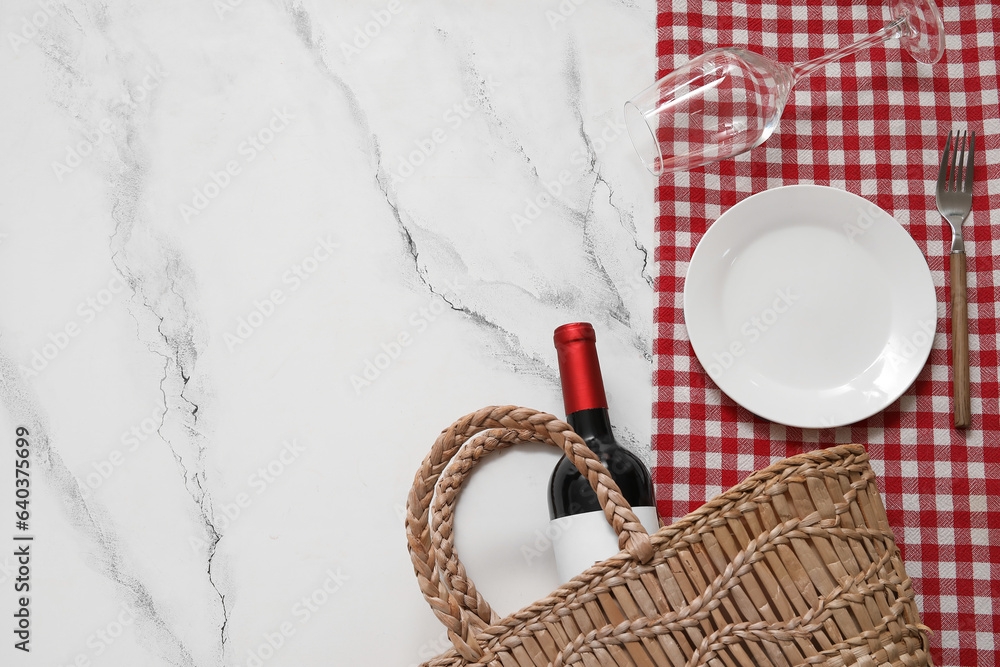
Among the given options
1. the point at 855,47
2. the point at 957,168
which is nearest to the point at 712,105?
the point at 855,47

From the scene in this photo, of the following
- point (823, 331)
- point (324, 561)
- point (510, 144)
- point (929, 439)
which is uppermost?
point (510, 144)

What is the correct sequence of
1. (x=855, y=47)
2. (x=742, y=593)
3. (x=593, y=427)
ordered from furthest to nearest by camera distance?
1. (x=855, y=47)
2. (x=593, y=427)
3. (x=742, y=593)

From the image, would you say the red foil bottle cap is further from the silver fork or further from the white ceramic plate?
the silver fork

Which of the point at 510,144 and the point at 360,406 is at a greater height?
the point at 510,144

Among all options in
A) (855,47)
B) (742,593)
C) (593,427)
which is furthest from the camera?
(855,47)

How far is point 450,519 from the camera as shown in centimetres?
69

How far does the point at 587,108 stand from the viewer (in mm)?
836

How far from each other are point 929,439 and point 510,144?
60 centimetres

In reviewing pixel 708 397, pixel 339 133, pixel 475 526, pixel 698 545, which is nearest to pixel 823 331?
pixel 708 397

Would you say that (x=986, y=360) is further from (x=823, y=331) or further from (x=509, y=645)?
(x=509, y=645)

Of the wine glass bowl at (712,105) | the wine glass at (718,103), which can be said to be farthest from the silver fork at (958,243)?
the wine glass bowl at (712,105)

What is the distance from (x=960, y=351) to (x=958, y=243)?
0.41ft

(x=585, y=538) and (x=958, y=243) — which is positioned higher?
(x=958, y=243)

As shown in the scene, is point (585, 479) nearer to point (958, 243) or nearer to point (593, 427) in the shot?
point (593, 427)
